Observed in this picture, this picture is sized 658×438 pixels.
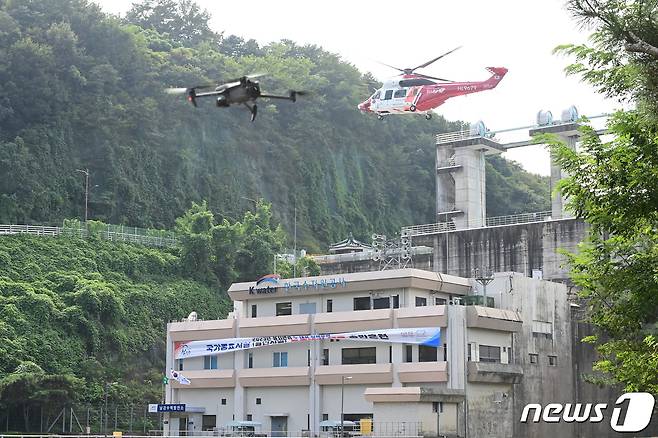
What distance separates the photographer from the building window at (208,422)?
240 feet

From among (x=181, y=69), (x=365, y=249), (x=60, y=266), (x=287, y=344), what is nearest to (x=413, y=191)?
(x=181, y=69)

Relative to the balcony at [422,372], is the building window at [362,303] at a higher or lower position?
higher

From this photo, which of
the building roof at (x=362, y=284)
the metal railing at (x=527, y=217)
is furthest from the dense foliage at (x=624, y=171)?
the metal railing at (x=527, y=217)

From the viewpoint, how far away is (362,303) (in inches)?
2766

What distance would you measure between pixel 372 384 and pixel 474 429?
6.55 metres

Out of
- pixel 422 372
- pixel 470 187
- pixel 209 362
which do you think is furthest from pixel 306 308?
pixel 470 187

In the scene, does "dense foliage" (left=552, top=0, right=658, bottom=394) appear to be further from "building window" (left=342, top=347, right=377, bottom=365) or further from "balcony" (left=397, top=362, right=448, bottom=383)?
"building window" (left=342, top=347, right=377, bottom=365)

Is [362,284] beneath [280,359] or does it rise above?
above

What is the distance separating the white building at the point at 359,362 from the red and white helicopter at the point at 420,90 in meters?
17.3

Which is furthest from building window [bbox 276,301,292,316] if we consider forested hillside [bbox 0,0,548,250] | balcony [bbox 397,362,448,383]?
forested hillside [bbox 0,0,548,250]

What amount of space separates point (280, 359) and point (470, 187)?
2603cm

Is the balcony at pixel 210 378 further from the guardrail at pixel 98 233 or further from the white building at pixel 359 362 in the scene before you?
the guardrail at pixel 98 233

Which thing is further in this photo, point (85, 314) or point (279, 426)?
point (85, 314)

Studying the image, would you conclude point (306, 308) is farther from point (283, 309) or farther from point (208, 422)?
point (208, 422)
